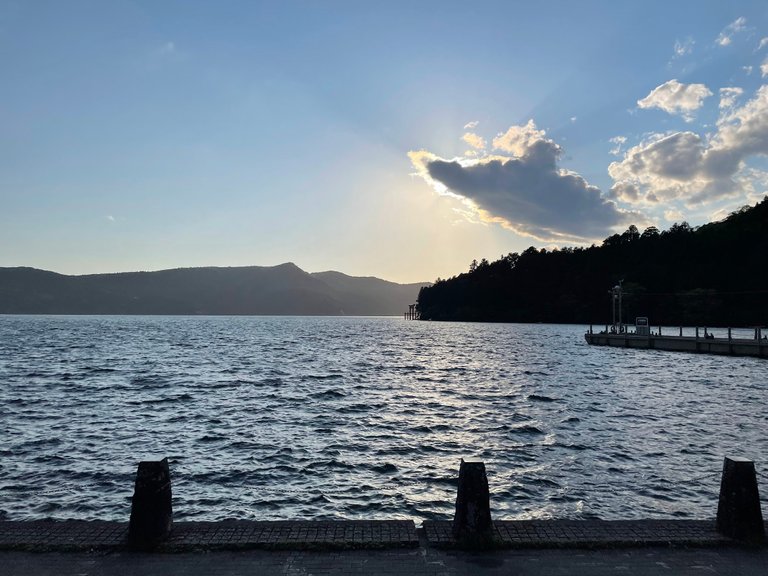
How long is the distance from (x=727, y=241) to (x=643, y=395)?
19160 cm

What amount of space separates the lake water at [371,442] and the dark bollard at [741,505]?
6.00 m

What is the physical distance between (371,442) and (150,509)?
583 inches

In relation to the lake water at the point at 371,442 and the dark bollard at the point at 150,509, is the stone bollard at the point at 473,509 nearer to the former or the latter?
the dark bollard at the point at 150,509

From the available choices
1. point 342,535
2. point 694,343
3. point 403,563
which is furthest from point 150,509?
point 694,343

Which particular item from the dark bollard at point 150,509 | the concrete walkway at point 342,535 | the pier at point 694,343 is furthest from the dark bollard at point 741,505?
the pier at point 694,343

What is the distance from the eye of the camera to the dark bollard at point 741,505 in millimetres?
7555

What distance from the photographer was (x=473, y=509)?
747 centimetres

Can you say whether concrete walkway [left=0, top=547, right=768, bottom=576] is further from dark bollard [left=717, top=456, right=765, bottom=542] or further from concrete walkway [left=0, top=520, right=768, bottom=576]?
dark bollard [left=717, top=456, right=765, bottom=542]

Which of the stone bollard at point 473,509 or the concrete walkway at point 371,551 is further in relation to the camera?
the stone bollard at point 473,509

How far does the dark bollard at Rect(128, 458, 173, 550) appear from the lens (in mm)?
7316

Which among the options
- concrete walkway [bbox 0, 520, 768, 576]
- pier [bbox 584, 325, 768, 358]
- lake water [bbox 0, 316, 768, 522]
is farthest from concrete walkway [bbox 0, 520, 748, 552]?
pier [bbox 584, 325, 768, 358]

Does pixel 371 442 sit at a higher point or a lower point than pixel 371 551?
lower

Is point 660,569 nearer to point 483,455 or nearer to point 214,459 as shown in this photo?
point 483,455

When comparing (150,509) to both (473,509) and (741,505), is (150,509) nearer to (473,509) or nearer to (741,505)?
(473,509)
